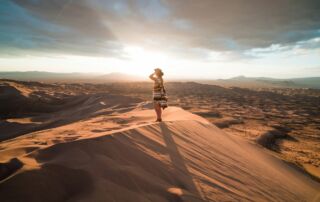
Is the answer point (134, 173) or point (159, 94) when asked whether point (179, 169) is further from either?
point (159, 94)

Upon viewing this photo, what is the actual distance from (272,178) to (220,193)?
2440 millimetres

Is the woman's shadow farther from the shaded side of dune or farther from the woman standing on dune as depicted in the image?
the woman standing on dune

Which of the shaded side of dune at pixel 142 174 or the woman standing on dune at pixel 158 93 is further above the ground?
the woman standing on dune at pixel 158 93

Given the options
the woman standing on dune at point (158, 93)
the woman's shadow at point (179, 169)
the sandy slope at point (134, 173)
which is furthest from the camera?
the woman standing on dune at point (158, 93)

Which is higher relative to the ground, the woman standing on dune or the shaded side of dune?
the woman standing on dune

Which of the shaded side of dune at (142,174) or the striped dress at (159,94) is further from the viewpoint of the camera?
the striped dress at (159,94)

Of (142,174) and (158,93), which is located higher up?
(158,93)

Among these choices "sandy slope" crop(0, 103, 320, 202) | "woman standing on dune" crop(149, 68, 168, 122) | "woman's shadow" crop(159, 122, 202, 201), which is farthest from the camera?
"woman standing on dune" crop(149, 68, 168, 122)

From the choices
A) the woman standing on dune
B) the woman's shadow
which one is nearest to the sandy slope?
the woman's shadow

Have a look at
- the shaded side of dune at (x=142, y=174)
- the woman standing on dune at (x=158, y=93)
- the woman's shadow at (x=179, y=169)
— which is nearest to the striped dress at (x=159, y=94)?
the woman standing on dune at (x=158, y=93)

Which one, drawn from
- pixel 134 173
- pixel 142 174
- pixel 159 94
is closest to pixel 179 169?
pixel 142 174

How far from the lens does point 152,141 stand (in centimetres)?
427

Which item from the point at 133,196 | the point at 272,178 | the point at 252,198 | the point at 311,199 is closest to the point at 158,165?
the point at 133,196

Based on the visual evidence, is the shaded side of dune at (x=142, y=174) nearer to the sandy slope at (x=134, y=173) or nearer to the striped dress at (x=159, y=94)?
the sandy slope at (x=134, y=173)
